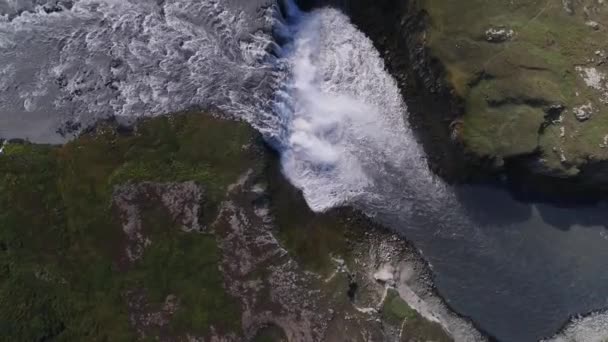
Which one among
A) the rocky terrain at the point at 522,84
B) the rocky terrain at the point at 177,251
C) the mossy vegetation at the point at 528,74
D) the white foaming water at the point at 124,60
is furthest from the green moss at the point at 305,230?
the mossy vegetation at the point at 528,74

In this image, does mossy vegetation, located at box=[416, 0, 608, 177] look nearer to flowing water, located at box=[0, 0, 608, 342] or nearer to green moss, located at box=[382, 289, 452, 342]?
flowing water, located at box=[0, 0, 608, 342]

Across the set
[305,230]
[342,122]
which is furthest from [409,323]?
[342,122]

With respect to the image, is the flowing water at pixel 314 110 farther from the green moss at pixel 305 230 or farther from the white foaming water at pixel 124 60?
the green moss at pixel 305 230

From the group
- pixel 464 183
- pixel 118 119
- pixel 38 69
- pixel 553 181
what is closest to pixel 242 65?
pixel 118 119

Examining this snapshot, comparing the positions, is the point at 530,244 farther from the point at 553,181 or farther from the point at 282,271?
the point at 282,271

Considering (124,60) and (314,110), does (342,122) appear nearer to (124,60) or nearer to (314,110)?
(314,110)

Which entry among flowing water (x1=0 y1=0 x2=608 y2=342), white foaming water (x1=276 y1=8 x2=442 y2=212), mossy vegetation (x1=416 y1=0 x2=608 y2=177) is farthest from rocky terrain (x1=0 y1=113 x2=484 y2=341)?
mossy vegetation (x1=416 y1=0 x2=608 y2=177)
